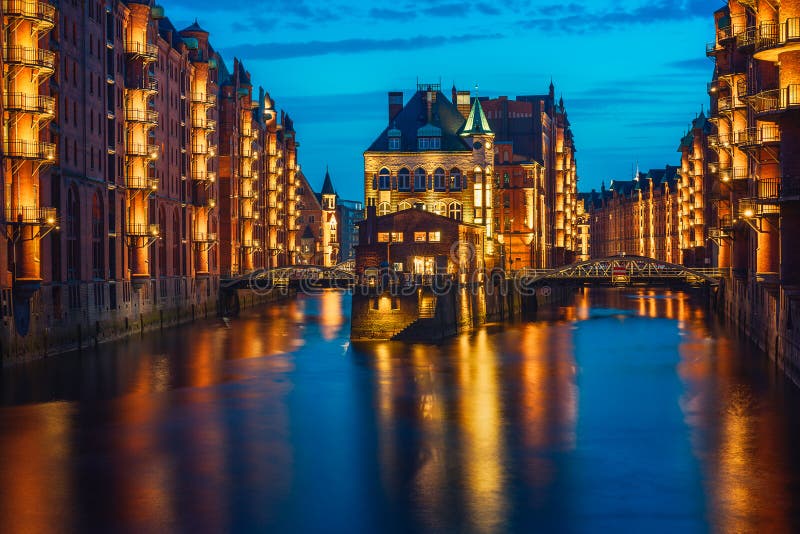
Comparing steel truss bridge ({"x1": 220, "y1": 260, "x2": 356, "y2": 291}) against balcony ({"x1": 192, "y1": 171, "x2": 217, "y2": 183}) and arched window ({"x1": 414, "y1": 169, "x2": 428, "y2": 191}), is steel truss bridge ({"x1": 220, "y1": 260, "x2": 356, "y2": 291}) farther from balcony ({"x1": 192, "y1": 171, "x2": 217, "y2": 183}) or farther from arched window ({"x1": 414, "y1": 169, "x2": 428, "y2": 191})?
arched window ({"x1": 414, "y1": 169, "x2": 428, "y2": 191})

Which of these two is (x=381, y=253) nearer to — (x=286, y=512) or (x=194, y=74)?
(x=194, y=74)

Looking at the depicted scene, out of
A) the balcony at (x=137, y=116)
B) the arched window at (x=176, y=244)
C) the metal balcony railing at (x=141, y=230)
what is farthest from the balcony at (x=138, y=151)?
the arched window at (x=176, y=244)

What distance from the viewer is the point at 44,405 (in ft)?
160

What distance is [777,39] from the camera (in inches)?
Answer: 1923

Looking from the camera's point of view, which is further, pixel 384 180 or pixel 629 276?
pixel 384 180

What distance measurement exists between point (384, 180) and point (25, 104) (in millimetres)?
57621

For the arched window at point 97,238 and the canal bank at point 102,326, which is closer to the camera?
the canal bank at point 102,326

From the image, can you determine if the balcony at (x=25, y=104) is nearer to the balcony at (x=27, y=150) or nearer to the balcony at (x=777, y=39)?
the balcony at (x=27, y=150)

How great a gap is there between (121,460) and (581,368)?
1283 inches

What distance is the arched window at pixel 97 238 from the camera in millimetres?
73812

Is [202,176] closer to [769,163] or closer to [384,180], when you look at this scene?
[384,180]

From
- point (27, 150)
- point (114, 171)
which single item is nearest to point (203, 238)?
point (114, 171)

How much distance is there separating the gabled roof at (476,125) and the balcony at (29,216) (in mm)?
59471

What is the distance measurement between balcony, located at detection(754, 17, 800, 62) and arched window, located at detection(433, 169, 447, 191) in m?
64.3
